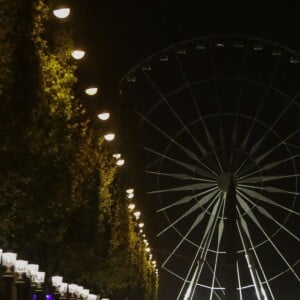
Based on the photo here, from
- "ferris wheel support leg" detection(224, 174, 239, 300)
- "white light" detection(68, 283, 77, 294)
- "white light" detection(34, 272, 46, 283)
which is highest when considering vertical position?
"ferris wheel support leg" detection(224, 174, 239, 300)

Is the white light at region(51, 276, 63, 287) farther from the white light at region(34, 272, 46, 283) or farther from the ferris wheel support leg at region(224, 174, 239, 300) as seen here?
the ferris wheel support leg at region(224, 174, 239, 300)

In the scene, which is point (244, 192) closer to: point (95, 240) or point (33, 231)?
point (95, 240)

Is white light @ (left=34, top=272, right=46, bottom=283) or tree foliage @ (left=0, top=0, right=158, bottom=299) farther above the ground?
tree foliage @ (left=0, top=0, right=158, bottom=299)

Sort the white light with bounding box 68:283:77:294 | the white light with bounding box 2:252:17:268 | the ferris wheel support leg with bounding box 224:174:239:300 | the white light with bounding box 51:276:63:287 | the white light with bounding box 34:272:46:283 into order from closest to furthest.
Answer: the white light with bounding box 2:252:17:268 → the white light with bounding box 34:272:46:283 → the white light with bounding box 51:276:63:287 → the white light with bounding box 68:283:77:294 → the ferris wheel support leg with bounding box 224:174:239:300

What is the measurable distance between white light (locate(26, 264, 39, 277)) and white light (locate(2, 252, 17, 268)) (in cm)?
205

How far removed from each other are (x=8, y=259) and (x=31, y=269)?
8.87ft

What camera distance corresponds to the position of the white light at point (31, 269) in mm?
25422

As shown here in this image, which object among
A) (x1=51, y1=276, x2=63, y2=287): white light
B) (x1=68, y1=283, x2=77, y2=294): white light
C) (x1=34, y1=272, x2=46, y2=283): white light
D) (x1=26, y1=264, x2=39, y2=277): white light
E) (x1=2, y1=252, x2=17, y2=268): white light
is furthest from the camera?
(x1=68, y1=283, x2=77, y2=294): white light

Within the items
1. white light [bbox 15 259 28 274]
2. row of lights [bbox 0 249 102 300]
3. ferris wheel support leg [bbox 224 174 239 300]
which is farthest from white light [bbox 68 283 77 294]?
ferris wheel support leg [bbox 224 174 239 300]

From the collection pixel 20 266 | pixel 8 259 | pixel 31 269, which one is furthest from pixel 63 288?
pixel 8 259

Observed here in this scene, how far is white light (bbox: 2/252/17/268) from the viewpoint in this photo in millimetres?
22969

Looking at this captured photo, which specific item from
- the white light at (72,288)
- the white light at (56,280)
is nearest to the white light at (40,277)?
the white light at (56,280)

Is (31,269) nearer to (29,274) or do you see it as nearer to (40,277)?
(29,274)

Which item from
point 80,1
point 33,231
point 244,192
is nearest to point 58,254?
point 33,231
